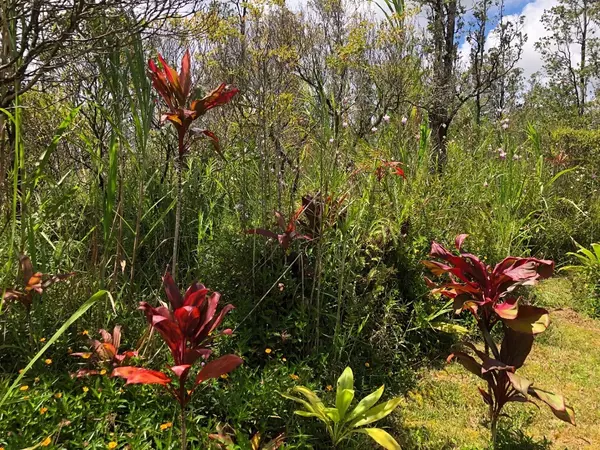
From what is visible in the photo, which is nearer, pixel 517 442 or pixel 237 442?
pixel 237 442

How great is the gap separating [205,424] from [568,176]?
19.0 feet

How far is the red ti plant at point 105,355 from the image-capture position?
1600 mm

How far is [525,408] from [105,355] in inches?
76.8

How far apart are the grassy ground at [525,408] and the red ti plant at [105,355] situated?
1.21 meters

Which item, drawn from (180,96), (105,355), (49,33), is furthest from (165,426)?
(49,33)

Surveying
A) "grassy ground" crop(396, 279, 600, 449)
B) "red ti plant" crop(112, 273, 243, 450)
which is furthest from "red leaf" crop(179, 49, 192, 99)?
"grassy ground" crop(396, 279, 600, 449)

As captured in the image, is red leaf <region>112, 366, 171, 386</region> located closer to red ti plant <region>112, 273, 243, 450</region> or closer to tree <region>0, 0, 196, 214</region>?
red ti plant <region>112, 273, 243, 450</region>

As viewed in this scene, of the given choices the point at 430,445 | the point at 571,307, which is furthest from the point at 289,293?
the point at 571,307

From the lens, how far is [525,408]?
6.86 feet

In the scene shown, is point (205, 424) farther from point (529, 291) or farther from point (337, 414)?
point (529, 291)

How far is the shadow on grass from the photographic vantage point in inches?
67.8

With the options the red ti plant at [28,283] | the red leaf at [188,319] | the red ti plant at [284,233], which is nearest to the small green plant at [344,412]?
the red leaf at [188,319]

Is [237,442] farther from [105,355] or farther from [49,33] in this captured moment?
[49,33]

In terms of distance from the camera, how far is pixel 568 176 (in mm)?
5660
